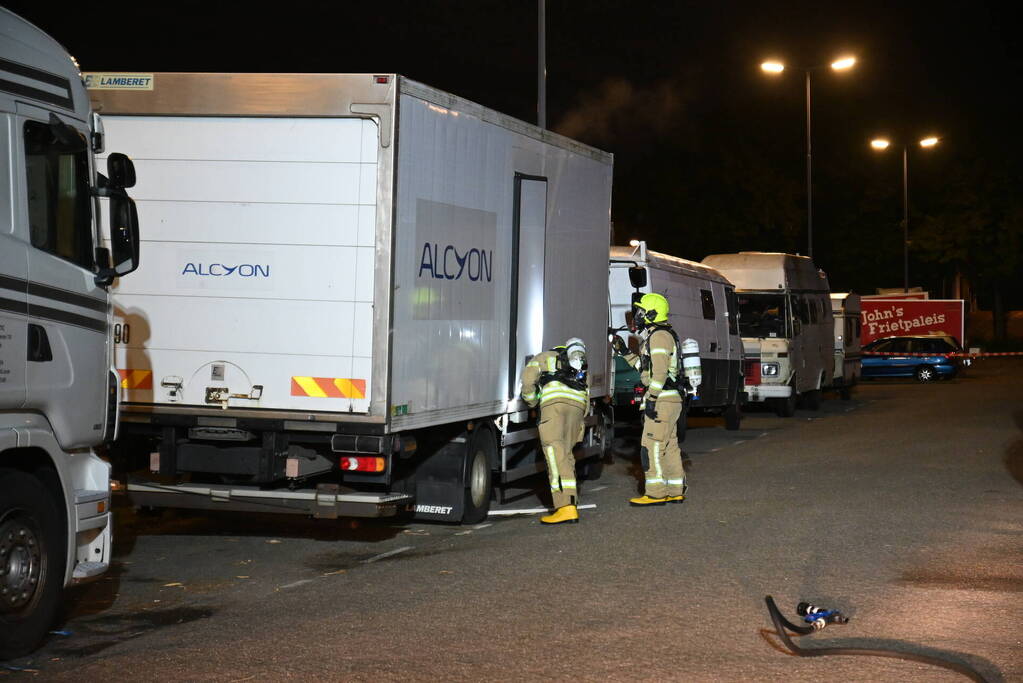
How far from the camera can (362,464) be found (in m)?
9.26

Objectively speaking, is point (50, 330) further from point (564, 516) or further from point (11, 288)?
point (564, 516)

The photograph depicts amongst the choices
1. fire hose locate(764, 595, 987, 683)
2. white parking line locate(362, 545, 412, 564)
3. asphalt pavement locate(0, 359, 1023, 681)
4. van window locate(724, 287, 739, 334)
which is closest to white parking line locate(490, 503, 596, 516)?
asphalt pavement locate(0, 359, 1023, 681)

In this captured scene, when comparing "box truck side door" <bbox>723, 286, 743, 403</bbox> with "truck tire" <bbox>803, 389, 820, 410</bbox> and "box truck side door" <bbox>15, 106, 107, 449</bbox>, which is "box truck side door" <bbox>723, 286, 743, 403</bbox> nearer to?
"truck tire" <bbox>803, 389, 820, 410</bbox>

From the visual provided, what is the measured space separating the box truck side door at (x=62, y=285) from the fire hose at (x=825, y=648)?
366cm

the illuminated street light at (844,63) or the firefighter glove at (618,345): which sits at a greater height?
the illuminated street light at (844,63)

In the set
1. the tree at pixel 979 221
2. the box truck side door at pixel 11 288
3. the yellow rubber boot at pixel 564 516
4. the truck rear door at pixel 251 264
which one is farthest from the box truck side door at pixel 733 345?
the tree at pixel 979 221

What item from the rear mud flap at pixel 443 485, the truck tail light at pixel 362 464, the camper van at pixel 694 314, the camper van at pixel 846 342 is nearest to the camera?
the truck tail light at pixel 362 464

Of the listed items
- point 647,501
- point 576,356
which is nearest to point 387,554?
point 576,356

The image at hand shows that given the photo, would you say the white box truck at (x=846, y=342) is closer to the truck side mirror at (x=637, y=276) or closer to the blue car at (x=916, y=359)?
the blue car at (x=916, y=359)

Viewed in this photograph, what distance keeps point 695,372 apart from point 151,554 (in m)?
5.30

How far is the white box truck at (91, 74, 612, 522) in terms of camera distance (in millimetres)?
9023

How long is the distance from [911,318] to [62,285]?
40.1m

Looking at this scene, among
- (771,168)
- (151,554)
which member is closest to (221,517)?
(151,554)

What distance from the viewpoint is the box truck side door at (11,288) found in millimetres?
6152
